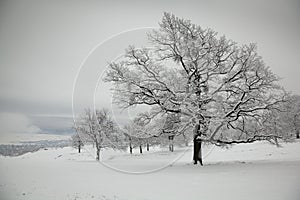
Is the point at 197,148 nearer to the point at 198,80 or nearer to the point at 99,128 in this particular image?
the point at 198,80

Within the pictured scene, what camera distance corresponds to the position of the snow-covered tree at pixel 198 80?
49.0ft

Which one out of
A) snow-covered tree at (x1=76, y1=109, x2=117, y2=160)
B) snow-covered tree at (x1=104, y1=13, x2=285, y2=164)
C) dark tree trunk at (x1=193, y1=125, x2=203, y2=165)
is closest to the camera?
snow-covered tree at (x1=104, y1=13, x2=285, y2=164)

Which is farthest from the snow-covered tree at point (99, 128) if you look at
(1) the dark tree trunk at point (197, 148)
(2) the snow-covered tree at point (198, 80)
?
(1) the dark tree trunk at point (197, 148)

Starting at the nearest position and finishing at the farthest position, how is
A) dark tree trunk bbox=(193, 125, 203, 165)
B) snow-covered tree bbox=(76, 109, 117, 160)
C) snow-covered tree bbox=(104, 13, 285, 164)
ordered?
snow-covered tree bbox=(104, 13, 285, 164)
dark tree trunk bbox=(193, 125, 203, 165)
snow-covered tree bbox=(76, 109, 117, 160)

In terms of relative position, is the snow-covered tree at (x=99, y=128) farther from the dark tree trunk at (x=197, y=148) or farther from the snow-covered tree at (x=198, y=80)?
the dark tree trunk at (x=197, y=148)

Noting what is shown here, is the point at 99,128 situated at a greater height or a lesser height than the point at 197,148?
greater

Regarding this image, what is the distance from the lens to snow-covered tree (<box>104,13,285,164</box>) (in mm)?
14922

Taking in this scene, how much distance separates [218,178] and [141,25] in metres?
8.26

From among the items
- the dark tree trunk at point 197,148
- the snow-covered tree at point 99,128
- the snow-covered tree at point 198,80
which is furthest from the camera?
the snow-covered tree at point 99,128

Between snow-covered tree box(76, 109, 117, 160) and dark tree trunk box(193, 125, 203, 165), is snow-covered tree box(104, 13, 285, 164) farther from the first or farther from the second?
snow-covered tree box(76, 109, 117, 160)

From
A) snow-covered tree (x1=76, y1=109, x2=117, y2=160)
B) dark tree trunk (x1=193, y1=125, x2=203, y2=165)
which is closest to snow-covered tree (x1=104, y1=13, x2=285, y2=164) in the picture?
dark tree trunk (x1=193, y1=125, x2=203, y2=165)

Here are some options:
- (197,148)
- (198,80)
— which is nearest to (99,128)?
(197,148)

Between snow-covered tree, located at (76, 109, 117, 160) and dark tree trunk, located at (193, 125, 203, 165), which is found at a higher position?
snow-covered tree, located at (76, 109, 117, 160)

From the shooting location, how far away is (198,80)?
15.7 metres
